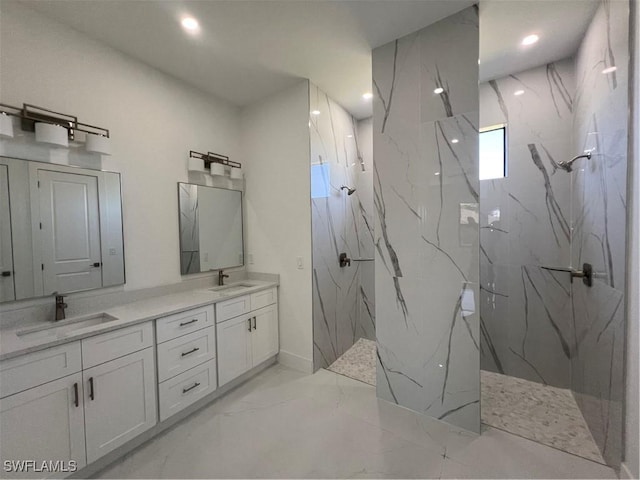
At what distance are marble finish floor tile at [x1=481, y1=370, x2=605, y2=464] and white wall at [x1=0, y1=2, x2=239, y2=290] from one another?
9.84ft

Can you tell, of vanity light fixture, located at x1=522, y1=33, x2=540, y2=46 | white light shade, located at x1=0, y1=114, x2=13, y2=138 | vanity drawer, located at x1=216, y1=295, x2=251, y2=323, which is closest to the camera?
white light shade, located at x1=0, y1=114, x2=13, y2=138

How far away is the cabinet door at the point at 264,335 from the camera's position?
8.39 ft

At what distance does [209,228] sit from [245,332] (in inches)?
45.1

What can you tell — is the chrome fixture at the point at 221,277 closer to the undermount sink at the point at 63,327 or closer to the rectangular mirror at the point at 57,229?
the rectangular mirror at the point at 57,229

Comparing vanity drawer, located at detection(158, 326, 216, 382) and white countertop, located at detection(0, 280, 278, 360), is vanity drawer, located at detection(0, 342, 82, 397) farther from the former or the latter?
vanity drawer, located at detection(158, 326, 216, 382)

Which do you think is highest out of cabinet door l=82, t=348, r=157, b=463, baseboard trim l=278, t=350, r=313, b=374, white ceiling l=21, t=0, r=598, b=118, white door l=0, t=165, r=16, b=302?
white ceiling l=21, t=0, r=598, b=118

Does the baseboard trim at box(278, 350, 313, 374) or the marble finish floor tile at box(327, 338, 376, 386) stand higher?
the baseboard trim at box(278, 350, 313, 374)

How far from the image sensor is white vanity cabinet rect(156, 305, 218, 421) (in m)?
1.84

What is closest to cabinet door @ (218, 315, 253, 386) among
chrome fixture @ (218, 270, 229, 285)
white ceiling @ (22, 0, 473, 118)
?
chrome fixture @ (218, 270, 229, 285)

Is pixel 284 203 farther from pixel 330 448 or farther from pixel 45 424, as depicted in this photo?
pixel 45 424

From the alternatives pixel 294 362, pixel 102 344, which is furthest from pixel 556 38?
pixel 102 344

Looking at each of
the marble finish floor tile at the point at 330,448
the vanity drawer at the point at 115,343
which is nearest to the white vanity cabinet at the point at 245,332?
the marble finish floor tile at the point at 330,448

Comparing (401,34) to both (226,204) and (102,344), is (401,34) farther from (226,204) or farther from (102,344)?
(102,344)

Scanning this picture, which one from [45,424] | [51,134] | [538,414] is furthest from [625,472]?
[51,134]
